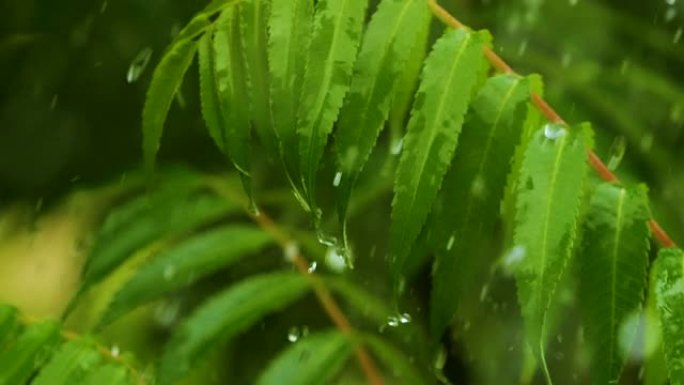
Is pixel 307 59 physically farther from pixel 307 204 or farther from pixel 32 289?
pixel 32 289

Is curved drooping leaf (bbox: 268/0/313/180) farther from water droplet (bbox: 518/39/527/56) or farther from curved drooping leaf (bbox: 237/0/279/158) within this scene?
water droplet (bbox: 518/39/527/56)

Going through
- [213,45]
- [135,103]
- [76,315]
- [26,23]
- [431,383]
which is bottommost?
[76,315]

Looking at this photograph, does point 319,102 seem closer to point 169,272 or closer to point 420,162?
point 420,162

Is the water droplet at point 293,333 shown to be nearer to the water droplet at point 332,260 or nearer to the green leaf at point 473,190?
the water droplet at point 332,260

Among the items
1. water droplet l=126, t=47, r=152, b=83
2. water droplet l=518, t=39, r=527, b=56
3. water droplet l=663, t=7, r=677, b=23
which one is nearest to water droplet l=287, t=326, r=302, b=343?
water droplet l=126, t=47, r=152, b=83

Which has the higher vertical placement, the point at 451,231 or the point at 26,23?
the point at 451,231

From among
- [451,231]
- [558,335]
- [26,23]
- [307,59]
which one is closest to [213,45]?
[307,59]
